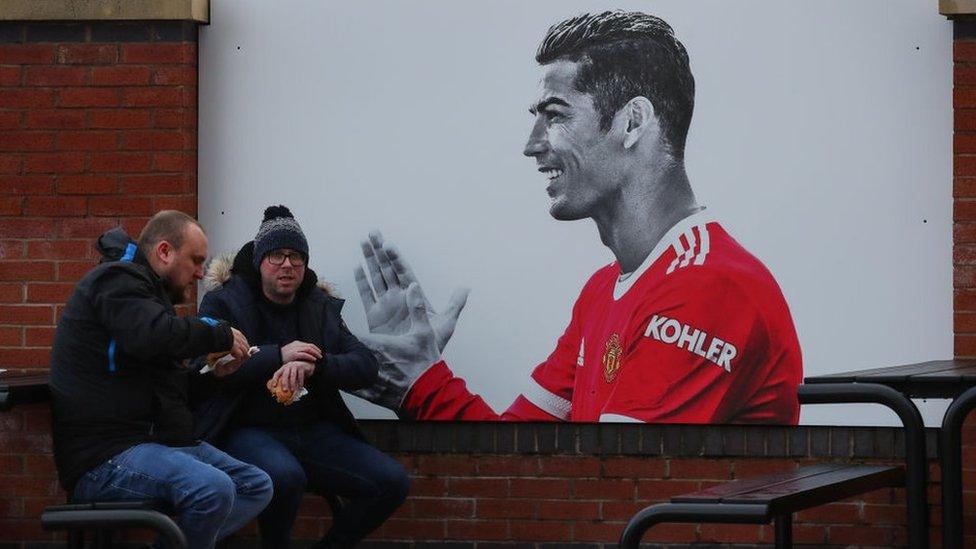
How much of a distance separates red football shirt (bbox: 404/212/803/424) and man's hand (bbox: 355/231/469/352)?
42 cm

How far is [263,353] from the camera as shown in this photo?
20.1ft

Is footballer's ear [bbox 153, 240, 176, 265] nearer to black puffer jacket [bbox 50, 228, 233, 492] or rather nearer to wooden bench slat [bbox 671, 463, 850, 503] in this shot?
black puffer jacket [bbox 50, 228, 233, 492]

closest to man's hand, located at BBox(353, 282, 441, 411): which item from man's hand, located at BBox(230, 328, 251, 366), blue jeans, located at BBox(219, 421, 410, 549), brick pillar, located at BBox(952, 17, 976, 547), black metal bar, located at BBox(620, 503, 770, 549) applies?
blue jeans, located at BBox(219, 421, 410, 549)

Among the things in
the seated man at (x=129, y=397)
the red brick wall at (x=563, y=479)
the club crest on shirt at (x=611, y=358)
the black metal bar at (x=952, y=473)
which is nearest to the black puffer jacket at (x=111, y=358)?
the seated man at (x=129, y=397)

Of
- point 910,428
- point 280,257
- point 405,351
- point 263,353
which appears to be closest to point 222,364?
point 263,353

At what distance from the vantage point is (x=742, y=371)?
6629 mm

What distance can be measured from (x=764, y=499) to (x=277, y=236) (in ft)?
8.33

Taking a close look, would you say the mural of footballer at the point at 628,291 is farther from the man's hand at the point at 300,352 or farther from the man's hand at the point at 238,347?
the man's hand at the point at 238,347

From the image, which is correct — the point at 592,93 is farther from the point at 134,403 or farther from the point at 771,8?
the point at 134,403

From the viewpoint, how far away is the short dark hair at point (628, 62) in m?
6.75

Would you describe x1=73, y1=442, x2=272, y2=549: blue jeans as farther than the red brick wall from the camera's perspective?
No

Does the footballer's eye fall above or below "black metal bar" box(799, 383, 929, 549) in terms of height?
above

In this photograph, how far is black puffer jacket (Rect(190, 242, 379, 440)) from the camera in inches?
244

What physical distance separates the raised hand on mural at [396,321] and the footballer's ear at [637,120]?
0.92 m
